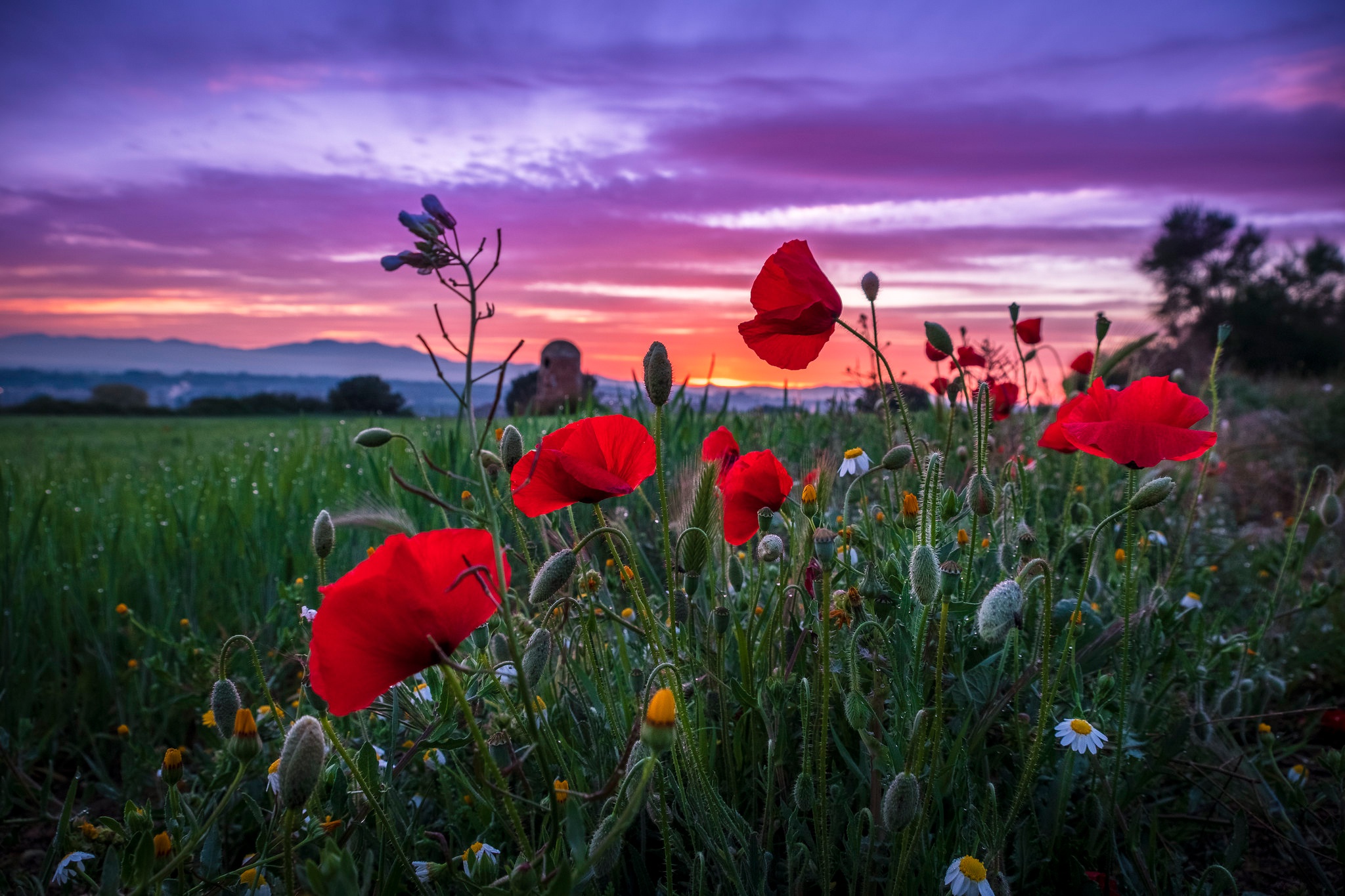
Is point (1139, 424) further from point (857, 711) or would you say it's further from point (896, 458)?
point (857, 711)

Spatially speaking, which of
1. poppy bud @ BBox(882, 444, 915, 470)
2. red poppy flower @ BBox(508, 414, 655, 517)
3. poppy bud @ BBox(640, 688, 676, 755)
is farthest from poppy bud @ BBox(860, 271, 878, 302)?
poppy bud @ BBox(640, 688, 676, 755)

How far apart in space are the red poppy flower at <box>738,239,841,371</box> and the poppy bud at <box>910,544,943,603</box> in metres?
0.49

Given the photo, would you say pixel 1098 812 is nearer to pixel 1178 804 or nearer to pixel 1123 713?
pixel 1123 713

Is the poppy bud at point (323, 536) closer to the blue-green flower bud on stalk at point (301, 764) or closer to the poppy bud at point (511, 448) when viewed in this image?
the poppy bud at point (511, 448)

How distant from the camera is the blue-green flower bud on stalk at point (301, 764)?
2.76ft

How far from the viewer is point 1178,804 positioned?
1861 millimetres

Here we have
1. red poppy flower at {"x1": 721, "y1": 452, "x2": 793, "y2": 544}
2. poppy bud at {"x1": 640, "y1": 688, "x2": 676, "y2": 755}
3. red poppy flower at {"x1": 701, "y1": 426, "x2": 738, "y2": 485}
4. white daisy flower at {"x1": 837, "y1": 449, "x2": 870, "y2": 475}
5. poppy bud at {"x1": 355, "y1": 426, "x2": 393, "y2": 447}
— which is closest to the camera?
poppy bud at {"x1": 640, "y1": 688, "x2": 676, "y2": 755}

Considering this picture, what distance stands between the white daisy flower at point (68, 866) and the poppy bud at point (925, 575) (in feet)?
4.35

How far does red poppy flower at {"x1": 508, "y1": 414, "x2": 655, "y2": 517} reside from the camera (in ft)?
3.87

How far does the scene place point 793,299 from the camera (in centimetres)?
141

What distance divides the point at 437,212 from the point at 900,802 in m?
1.07

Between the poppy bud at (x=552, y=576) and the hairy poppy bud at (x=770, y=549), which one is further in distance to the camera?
the hairy poppy bud at (x=770, y=549)

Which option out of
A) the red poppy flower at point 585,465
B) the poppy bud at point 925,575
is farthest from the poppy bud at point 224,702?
the poppy bud at point 925,575

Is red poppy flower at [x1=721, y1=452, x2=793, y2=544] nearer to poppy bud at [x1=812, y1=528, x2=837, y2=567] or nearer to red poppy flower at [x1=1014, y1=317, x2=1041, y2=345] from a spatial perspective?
poppy bud at [x1=812, y1=528, x2=837, y2=567]
